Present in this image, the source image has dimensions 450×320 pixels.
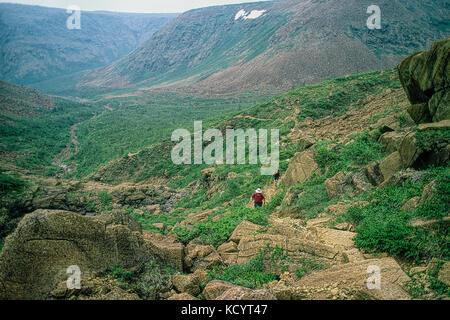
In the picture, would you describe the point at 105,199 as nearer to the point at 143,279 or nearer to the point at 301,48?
the point at 143,279

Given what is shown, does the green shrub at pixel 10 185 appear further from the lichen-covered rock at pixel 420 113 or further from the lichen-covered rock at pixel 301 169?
the lichen-covered rock at pixel 420 113

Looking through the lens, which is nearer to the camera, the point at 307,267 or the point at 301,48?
the point at 307,267

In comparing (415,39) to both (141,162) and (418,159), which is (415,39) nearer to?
(141,162)

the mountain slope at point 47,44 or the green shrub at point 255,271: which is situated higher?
the mountain slope at point 47,44

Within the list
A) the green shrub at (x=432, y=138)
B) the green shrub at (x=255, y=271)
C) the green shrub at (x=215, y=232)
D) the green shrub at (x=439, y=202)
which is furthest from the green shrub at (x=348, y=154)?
the green shrub at (x=255, y=271)

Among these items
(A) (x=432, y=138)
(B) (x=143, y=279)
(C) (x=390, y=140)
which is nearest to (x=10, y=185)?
(B) (x=143, y=279)

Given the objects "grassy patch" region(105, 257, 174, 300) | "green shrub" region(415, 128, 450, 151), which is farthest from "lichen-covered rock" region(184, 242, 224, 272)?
"green shrub" region(415, 128, 450, 151)
